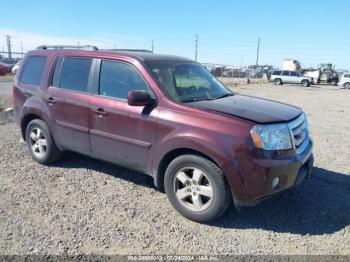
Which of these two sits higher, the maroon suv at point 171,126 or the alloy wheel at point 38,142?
the maroon suv at point 171,126

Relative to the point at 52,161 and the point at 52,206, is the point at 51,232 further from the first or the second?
the point at 52,161

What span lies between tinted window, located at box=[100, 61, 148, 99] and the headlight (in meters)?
1.49

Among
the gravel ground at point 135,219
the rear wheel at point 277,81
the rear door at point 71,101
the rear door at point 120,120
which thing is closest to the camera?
the gravel ground at point 135,219

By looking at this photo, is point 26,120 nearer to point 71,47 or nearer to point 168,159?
point 71,47

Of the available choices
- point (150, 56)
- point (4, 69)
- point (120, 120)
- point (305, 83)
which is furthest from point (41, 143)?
point (305, 83)

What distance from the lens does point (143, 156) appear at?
432 cm

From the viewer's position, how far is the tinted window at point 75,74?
494 centimetres

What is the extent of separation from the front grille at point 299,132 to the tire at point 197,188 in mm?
948

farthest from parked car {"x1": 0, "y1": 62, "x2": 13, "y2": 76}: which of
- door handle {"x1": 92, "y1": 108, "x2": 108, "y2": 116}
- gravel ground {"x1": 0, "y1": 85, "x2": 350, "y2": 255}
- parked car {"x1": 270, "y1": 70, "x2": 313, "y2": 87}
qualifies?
door handle {"x1": 92, "y1": 108, "x2": 108, "y2": 116}

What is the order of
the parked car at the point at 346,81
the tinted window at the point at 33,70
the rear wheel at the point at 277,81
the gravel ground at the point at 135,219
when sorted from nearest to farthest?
the gravel ground at the point at 135,219, the tinted window at the point at 33,70, the parked car at the point at 346,81, the rear wheel at the point at 277,81

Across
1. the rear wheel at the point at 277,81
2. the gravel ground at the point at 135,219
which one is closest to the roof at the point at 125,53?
the gravel ground at the point at 135,219

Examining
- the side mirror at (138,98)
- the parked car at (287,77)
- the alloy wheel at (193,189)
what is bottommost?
the parked car at (287,77)

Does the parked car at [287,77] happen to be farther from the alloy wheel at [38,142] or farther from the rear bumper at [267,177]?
the rear bumper at [267,177]

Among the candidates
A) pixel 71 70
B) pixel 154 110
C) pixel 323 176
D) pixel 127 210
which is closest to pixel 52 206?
pixel 127 210
